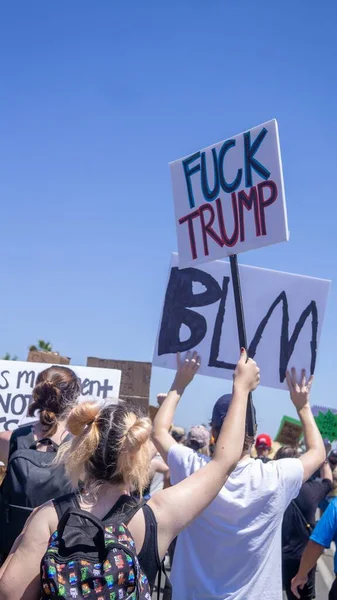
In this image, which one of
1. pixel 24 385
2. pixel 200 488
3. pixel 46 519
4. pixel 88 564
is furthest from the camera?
pixel 24 385

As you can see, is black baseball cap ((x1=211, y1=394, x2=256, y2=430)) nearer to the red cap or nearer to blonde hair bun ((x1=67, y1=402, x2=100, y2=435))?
blonde hair bun ((x1=67, y1=402, x2=100, y2=435))

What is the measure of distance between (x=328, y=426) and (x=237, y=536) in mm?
7898

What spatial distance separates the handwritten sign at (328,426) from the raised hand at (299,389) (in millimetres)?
6979

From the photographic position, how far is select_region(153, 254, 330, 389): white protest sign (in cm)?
425

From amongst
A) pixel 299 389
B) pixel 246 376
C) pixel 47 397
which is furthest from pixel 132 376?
pixel 246 376

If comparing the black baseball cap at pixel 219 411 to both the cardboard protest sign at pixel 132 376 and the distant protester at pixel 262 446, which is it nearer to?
the cardboard protest sign at pixel 132 376

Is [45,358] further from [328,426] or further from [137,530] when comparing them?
[328,426]

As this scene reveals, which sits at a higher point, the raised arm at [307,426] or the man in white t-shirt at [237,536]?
the raised arm at [307,426]

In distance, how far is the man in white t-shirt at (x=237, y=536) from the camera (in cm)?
318

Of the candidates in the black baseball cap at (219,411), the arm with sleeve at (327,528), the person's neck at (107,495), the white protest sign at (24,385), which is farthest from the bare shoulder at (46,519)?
the white protest sign at (24,385)

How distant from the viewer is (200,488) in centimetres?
238

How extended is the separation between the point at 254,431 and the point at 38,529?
1.34 m

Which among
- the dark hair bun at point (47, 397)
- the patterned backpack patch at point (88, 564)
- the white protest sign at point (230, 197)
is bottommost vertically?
the patterned backpack patch at point (88, 564)

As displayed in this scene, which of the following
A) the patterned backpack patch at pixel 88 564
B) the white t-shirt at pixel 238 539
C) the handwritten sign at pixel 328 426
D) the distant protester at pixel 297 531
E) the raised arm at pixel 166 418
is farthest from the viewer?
the handwritten sign at pixel 328 426
